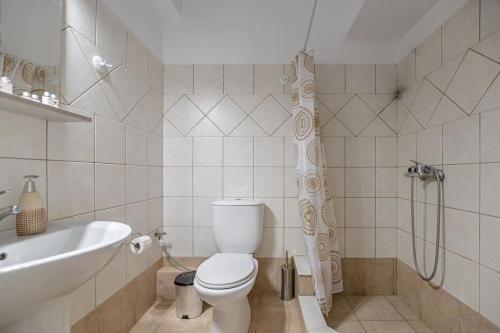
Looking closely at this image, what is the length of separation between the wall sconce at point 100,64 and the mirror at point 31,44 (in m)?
0.24

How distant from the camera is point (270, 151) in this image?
2027 mm

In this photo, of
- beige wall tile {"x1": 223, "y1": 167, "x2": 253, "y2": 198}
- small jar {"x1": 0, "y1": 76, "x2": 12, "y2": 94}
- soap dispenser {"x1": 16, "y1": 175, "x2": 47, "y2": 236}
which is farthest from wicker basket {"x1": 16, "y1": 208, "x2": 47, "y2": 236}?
beige wall tile {"x1": 223, "y1": 167, "x2": 253, "y2": 198}

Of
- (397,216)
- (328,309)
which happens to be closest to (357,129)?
(397,216)

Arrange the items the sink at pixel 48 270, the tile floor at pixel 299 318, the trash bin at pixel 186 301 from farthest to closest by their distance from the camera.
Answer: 1. the trash bin at pixel 186 301
2. the tile floor at pixel 299 318
3. the sink at pixel 48 270

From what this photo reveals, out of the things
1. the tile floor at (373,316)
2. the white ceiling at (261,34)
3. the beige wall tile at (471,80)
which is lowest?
the tile floor at (373,316)

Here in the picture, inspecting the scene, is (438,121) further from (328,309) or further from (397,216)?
(328,309)

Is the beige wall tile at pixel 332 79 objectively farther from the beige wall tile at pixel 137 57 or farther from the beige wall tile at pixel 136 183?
the beige wall tile at pixel 136 183

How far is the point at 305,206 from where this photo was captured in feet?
5.33

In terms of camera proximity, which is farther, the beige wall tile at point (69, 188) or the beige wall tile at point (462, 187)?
the beige wall tile at point (462, 187)

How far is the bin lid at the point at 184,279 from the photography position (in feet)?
5.65

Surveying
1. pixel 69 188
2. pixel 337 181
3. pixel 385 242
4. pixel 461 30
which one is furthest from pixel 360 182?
pixel 69 188

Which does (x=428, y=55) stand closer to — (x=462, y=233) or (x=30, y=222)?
(x=462, y=233)

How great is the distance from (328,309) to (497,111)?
1.45 metres

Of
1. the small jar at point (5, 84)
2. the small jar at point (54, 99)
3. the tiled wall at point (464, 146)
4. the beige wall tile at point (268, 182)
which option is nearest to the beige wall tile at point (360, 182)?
the tiled wall at point (464, 146)
